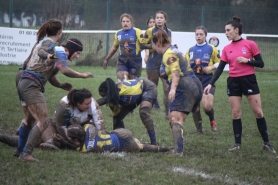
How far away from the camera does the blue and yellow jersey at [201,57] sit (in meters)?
9.45

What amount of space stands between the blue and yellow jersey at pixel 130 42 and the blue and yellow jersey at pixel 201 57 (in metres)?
1.59

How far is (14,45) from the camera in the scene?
64.0 ft

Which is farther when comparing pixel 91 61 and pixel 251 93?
pixel 91 61

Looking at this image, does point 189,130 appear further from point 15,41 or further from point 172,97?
point 15,41

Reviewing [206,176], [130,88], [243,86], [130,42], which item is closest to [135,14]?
[130,42]

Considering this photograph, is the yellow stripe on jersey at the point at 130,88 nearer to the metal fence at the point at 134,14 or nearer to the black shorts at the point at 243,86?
the black shorts at the point at 243,86

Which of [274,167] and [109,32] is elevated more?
[109,32]

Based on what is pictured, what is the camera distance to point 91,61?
20984 mm

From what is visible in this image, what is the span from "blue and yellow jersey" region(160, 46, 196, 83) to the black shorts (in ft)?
2.59

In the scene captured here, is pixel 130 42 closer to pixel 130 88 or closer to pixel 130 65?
pixel 130 65

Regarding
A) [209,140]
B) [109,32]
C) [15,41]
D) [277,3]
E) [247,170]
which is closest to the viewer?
[247,170]

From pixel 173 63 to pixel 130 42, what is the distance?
4.19 m

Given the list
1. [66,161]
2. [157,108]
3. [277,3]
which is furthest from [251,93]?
[277,3]

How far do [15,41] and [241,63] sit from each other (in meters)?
13.7
